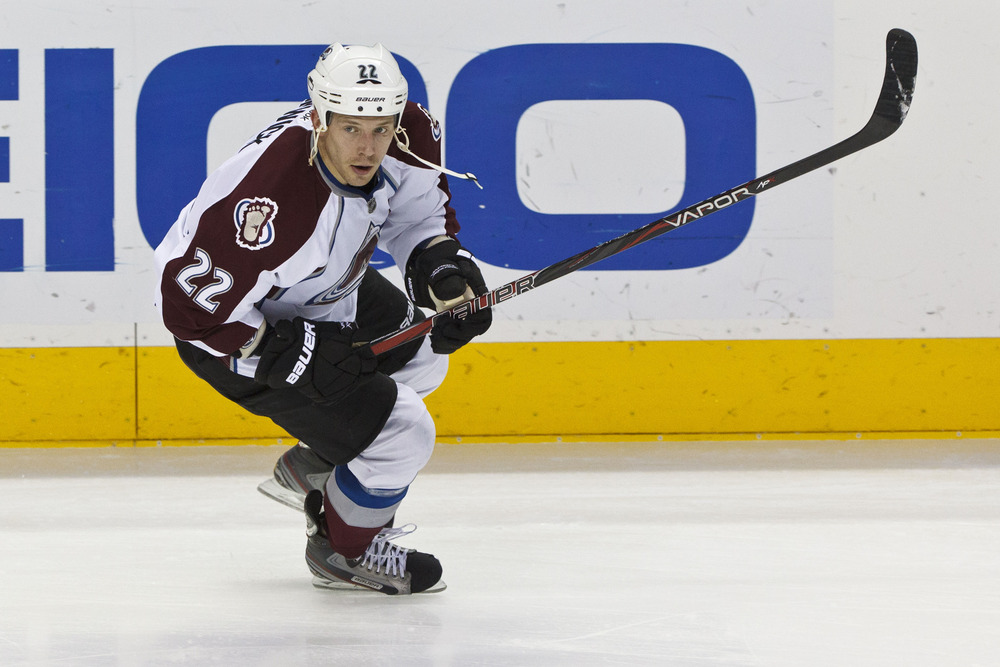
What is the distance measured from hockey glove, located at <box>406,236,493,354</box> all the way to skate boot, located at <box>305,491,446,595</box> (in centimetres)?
41

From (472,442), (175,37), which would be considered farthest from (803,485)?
(175,37)

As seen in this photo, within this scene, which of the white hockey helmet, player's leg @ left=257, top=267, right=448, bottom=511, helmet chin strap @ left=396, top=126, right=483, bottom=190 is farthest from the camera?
player's leg @ left=257, top=267, right=448, bottom=511

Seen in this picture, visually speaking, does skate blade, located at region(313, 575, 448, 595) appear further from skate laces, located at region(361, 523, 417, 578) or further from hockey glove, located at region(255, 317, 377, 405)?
hockey glove, located at region(255, 317, 377, 405)

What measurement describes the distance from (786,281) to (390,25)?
1531mm

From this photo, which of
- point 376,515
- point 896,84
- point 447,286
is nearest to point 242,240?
point 447,286

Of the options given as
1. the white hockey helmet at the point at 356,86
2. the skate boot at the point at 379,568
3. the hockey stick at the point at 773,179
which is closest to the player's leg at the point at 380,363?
the hockey stick at the point at 773,179

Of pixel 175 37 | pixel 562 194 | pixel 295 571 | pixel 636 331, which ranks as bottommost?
pixel 295 571

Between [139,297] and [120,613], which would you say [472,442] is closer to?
[139,297]

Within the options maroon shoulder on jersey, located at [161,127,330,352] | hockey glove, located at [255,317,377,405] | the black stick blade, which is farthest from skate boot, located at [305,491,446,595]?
the black stick blade

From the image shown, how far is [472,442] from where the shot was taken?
3.70 m

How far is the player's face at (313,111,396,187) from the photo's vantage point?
1.91 m

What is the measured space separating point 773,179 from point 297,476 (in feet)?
3.96

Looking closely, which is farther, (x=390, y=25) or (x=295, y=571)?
(x=390, y=25)

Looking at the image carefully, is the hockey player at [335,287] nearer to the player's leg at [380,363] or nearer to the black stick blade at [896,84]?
the player's leg at [380,363]
